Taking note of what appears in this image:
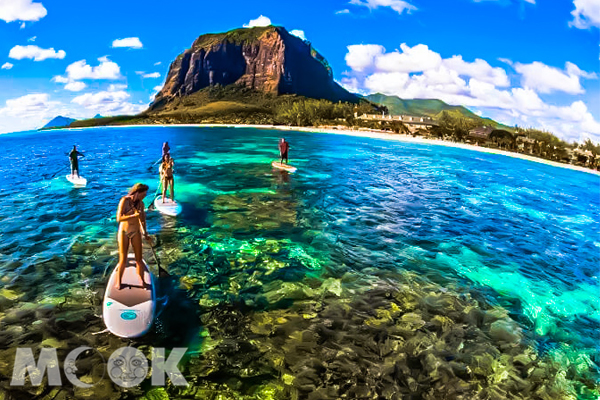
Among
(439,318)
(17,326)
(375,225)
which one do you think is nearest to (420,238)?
(375,225)

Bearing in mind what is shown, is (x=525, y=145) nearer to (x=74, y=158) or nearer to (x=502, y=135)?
(x=502, y=135)

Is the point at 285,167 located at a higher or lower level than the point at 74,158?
lower

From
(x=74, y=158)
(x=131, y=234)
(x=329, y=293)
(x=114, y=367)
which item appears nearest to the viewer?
(x=114, y=367)

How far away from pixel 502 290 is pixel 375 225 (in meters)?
7.66

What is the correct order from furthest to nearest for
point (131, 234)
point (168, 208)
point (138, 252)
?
point (168, 208) → point (138, 252) → point (131, 234)

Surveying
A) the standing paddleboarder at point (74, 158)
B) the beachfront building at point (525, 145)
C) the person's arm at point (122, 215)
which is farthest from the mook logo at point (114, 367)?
the beachfront building at point (525, 145)

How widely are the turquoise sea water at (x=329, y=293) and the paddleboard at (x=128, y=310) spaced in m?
0.59

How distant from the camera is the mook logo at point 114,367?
7.08 m

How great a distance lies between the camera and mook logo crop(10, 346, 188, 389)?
7.08m

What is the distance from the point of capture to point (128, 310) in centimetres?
779

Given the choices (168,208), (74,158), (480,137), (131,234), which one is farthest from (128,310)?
(480,137)

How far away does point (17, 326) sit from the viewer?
868 cm

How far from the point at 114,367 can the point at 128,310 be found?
125cm

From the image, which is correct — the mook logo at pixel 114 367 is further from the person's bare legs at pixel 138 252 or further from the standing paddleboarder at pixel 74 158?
the standing paddleboarder at pixel 74 158
